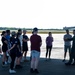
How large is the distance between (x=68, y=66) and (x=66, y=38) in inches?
62.2

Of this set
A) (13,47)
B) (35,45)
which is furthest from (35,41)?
(13,47)

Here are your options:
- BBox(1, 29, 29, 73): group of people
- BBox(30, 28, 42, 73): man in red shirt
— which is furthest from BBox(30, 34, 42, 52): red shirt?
BBox(1, 29, 29, 73): group of people

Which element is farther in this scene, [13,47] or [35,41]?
[35,41]

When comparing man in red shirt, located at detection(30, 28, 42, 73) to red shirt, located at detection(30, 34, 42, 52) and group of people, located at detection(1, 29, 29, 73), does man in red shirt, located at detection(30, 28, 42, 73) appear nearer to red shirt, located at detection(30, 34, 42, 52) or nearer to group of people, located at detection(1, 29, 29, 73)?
red shirt, located at detection(30, 34, 42, 52)

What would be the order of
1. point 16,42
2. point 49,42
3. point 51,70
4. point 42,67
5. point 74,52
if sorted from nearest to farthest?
point 16,42 < point 51,70 < point 42,67 < point 74,52 < point 49,42

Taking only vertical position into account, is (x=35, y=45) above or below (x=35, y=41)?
below

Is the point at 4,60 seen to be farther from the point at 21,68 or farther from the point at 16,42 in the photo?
the point at 16,42

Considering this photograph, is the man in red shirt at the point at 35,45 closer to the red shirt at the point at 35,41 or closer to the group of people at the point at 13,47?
the red shirt at the point at 35,41

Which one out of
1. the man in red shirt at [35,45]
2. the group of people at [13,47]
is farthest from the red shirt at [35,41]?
the group of people at [13,47]

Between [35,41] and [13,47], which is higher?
[35,41]

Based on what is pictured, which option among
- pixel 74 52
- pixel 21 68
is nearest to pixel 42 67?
pixel 21 68

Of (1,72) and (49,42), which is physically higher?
(49,42)

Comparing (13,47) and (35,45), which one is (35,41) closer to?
(35,45)

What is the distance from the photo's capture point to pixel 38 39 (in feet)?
42.3
